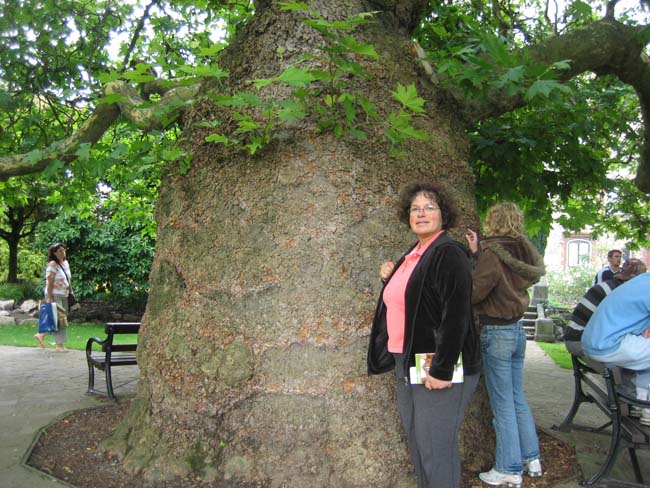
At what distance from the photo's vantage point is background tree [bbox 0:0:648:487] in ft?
12.6

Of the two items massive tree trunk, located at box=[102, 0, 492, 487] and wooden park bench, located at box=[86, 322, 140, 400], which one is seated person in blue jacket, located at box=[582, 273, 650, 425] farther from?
wooden park bench, located at box=[86, 322, 140, 400]

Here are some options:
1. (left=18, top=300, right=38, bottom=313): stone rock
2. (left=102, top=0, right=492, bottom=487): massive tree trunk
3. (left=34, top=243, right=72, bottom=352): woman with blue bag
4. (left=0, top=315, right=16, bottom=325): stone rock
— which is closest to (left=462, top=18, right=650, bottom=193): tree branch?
(left=102, top=0, right=492, bottom=487): massive tree trunk

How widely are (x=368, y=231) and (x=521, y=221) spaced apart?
3.45 feet

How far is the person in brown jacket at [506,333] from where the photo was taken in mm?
3916

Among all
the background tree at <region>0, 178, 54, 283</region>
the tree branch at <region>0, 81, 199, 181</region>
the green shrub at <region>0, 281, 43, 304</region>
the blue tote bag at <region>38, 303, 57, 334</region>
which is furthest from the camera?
the background tree at <region>0, 178, 54, 283</region>

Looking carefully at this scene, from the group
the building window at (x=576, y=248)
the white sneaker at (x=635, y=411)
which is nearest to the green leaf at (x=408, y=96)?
the white sneaker at (x=635, y=411)

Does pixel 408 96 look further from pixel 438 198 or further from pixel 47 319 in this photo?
pixel 47 319

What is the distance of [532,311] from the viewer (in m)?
22.6

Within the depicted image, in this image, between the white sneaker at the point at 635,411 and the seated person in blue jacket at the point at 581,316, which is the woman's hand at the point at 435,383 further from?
the seated person in blue jacket at the point at 581,316

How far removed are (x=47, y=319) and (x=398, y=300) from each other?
863 centimetres

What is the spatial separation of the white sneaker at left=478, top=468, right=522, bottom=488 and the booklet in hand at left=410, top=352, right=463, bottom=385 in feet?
4.03

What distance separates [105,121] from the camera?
564 cm

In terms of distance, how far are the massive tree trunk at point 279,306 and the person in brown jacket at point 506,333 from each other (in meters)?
0.32

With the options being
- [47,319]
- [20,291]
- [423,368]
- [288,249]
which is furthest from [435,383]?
[20,291]
